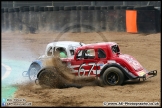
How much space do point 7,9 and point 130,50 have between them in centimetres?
943

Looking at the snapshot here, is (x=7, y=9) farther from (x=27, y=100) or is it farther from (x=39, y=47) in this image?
(x=27, y=100)

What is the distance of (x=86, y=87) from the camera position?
11961 millimetres

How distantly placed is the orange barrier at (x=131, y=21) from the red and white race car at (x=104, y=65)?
8721 millimetres

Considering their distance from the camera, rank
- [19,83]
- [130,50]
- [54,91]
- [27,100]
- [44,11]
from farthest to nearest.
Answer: [44,11]
[130,50]
[19,83]
[54,91]
[27,100]

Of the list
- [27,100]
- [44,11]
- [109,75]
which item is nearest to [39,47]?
[44,11]

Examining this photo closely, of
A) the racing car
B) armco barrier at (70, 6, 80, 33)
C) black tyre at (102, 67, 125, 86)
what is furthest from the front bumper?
armco barrier at (70, 6, 80, 33)

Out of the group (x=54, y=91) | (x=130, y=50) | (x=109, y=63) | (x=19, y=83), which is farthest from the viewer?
(x=130, y=50)

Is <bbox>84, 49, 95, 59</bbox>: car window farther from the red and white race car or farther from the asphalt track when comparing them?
the asphalt track

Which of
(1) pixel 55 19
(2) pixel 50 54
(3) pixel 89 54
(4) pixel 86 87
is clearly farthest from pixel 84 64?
(1) pixel 55 19

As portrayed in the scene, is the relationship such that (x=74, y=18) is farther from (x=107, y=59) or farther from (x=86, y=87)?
(x=86, y=87)

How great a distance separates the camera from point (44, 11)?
955 inches

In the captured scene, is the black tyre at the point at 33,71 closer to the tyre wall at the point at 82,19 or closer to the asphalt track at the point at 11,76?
the asphalt track at the point at 11,76

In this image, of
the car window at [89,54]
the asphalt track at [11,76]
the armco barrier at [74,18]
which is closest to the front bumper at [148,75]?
the car window at [89,54]

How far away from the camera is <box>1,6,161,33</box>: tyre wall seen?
69.7ft
